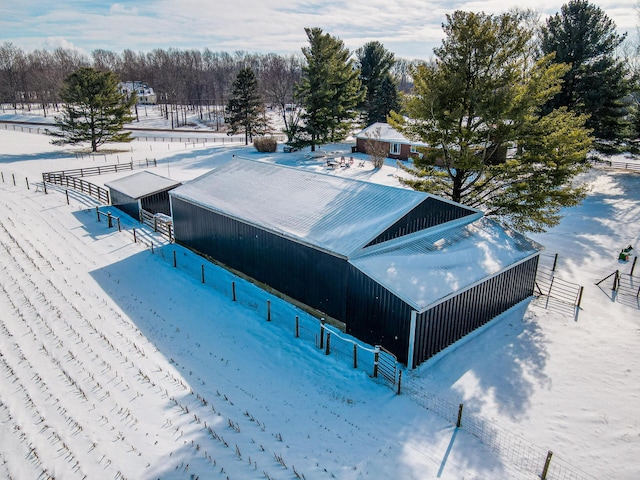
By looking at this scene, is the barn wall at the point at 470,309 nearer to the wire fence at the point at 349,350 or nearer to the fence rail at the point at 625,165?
the wire fence at the point at 349,350

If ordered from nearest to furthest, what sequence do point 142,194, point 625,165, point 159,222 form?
point 159,222
point 142,194
point 625,165

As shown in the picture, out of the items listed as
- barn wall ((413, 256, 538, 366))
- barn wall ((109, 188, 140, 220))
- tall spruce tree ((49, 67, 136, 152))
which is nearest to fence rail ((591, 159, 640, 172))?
barn wall ((413, 256, 538, 366))

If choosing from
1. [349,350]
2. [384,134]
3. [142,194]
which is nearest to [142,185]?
[142,194]

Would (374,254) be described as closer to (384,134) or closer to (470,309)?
(470,309)

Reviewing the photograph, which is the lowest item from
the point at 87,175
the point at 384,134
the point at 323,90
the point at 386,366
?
the point at 386,366

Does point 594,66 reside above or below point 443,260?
above

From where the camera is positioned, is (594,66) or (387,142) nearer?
(594,66)

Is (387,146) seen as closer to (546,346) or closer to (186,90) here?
(546,346)

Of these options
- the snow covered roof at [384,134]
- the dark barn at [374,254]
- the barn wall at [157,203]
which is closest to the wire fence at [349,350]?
the dark barn at [374,254]

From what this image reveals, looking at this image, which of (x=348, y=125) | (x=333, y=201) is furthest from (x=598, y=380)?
(x=348, y=125)
